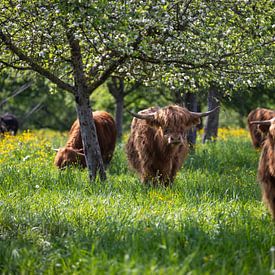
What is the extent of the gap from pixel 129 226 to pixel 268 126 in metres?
1.94

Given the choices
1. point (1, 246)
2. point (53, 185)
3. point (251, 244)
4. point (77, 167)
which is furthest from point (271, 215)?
point (77, 167)

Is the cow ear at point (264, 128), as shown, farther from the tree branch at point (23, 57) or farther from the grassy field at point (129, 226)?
the tree branch at point (23, 57)

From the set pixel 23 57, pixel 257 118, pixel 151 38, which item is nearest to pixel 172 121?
pixel 151 38

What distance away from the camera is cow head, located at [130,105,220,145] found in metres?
9.13

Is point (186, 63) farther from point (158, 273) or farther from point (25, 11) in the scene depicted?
point (158, 273)

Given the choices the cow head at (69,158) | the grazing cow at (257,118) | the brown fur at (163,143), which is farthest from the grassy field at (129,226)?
the grazing cow at (257,118)

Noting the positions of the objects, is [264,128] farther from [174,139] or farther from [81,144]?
[81,144]

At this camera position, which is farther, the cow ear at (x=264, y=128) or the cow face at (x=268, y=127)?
the cow ear at (x=264, y=128)

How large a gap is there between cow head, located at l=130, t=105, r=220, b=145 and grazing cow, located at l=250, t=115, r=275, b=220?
8.18 ft

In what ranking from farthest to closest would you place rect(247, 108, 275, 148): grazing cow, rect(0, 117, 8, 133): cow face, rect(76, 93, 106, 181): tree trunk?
1. rect(0, 117, 8, 133): cow face
2. rect(247, 108, 275, 148): grazing cow
3. rect(76, 93, 106, 181): tree trunk

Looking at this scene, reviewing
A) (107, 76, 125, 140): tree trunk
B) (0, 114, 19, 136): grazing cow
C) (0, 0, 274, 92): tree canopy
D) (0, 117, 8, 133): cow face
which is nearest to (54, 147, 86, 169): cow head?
(0, 0, 274, 92): tree canopy

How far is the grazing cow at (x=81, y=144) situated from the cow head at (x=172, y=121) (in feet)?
8.53

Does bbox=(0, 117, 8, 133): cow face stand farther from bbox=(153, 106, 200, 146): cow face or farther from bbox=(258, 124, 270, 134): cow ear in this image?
bbox=(258, 124, 270, 134): cow ear

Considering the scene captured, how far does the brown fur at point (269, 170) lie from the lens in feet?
21.0
